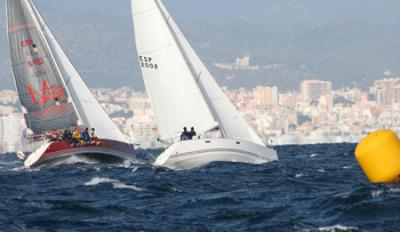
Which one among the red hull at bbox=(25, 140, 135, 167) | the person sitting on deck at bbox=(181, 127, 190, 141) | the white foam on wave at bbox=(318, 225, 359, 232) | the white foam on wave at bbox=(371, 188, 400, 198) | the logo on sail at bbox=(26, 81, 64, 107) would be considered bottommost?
the red hull at bbox=(25, 140, 135, 167)

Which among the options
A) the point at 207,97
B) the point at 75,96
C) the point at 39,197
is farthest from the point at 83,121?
the point at 39,197

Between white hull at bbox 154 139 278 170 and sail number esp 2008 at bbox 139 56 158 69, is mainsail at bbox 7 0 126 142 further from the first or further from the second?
white hull at bbox 154 139 278 170

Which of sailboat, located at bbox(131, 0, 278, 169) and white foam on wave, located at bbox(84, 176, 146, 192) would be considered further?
sailboat, located at bbox(131, 0, 278, 169)

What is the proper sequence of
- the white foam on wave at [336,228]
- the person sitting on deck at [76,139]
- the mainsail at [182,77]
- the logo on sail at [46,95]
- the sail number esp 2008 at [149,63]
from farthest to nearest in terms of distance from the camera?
the logo on sail at [46,95], the person sitting on deck at [76,139], the sail number esp 2008 at [149,63], the mainsail at [182,77], the white foam on wave at [336,228]

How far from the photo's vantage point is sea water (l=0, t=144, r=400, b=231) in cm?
2538

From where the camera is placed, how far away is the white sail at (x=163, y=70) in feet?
155

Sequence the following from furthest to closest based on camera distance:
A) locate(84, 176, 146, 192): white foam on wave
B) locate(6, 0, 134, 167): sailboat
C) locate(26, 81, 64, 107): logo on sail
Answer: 1. locate(26, 81, 64, 107): logo on sail
2. locate(6, 0, 134, 167): sailboat
3. locate(84, 176, 146, 192): white foam on wave

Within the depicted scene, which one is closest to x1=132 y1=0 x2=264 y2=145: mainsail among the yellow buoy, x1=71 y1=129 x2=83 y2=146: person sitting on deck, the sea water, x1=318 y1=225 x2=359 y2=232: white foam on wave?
x1=71 y1=129 x2=83 y2=146: person sitting on deck

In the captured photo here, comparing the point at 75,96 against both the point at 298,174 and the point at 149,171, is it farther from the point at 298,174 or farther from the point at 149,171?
the point at 298,174

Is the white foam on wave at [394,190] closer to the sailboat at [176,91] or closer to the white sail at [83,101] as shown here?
the sailboat at [176,91]

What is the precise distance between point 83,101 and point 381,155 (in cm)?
2788

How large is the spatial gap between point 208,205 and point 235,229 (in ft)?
14.5

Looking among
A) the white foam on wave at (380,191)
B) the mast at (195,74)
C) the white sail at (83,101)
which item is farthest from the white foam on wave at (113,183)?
the white sail at (83,101)

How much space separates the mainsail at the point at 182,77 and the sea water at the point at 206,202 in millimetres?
5464
